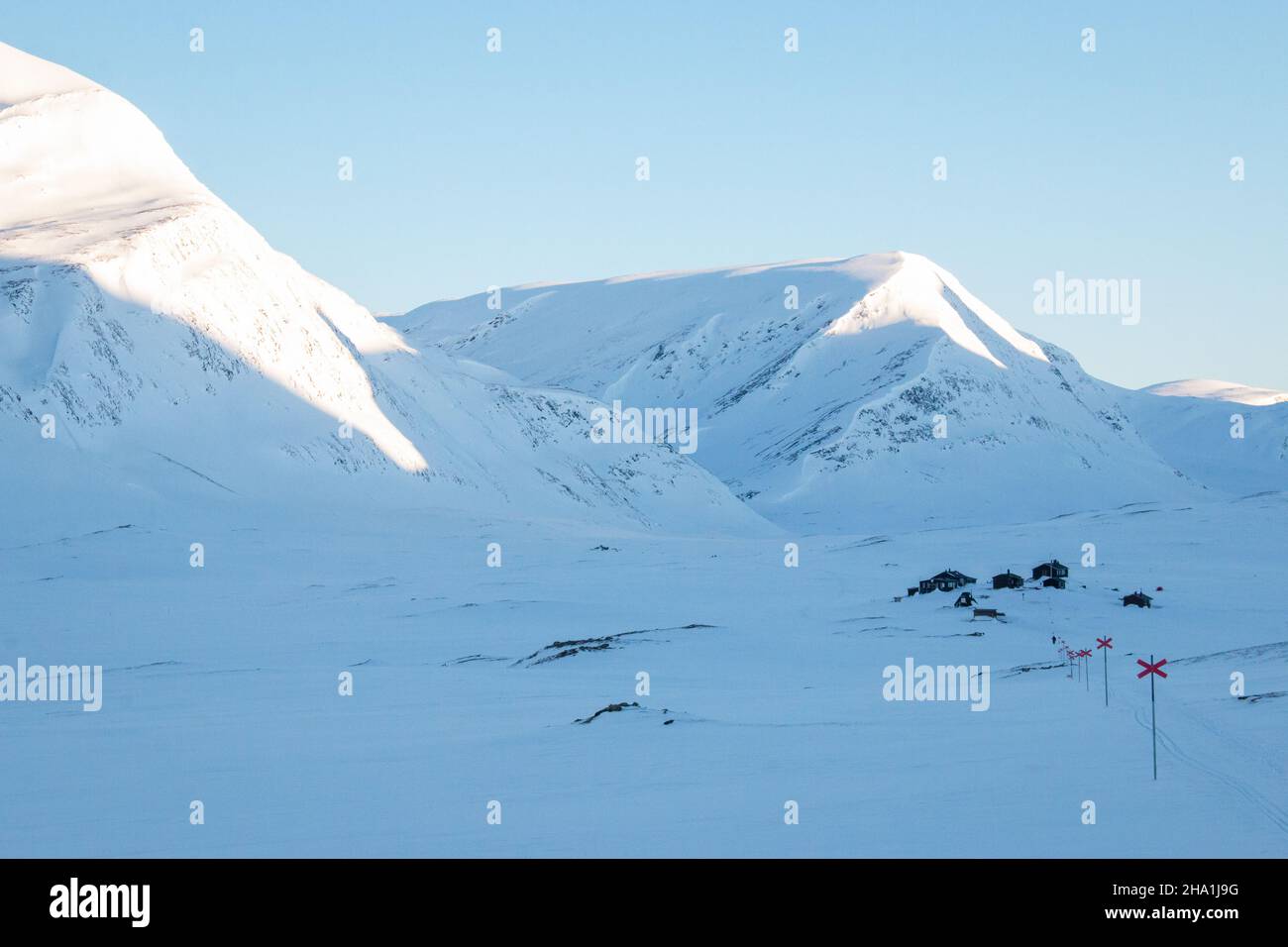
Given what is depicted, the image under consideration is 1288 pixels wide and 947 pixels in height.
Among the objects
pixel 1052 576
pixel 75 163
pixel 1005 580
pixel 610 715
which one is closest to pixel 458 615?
pixel 1005 580

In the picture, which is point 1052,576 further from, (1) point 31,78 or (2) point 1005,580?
(1) point 31,78

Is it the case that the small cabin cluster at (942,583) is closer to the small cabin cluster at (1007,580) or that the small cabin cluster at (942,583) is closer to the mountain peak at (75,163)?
the small cabin cluster at (1007,580)

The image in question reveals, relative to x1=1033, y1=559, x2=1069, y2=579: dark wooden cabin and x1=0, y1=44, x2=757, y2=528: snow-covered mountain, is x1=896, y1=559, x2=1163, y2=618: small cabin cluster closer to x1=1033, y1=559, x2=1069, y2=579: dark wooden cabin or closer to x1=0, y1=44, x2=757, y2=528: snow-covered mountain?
x1=1033, y1=559, x2=1069, y2=579: dark wooden cabin

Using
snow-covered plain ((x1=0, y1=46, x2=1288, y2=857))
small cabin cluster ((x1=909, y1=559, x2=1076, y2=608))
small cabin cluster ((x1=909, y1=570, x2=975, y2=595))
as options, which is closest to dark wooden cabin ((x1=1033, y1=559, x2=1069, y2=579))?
small cabin cluster ((x1=909, y1=559, x2=1076, y2=608))

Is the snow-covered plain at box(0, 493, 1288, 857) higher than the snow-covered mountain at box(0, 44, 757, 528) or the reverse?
the reverse
